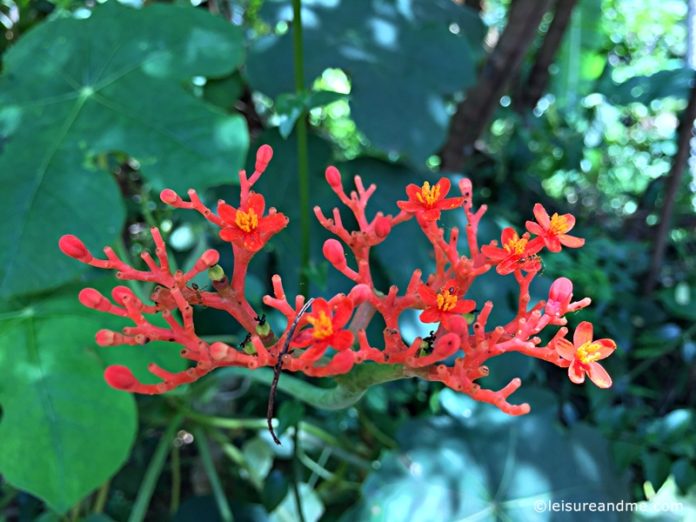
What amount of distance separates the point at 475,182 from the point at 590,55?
0.94 m

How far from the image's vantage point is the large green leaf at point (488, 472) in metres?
0.96

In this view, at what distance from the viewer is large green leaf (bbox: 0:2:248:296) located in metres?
0.85

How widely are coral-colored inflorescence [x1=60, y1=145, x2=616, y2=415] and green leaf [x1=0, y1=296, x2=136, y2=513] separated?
43 cm

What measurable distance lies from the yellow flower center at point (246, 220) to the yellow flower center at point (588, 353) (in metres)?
0.23

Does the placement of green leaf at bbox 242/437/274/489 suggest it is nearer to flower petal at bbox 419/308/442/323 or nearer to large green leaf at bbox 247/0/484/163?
large green leaf at bbox 247/0/484/163

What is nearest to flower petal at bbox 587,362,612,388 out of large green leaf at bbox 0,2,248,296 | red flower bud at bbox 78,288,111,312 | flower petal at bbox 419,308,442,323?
flower petal at bbox 419,308,442,323

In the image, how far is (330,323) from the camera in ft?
1.27

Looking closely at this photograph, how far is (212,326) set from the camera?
3.46ft

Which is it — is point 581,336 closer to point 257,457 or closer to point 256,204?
point 256,204

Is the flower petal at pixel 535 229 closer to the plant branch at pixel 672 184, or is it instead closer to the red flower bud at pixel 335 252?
the red flower bud at pixel 335 252

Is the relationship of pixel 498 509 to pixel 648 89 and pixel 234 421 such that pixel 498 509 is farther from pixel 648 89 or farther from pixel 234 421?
pixel 648 89

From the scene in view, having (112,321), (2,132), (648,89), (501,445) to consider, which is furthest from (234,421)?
(648,89)

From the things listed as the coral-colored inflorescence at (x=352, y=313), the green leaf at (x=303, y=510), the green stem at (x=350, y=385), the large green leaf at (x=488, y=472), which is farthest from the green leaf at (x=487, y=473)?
the coral-colored inflorescence at (x=352, y=313)

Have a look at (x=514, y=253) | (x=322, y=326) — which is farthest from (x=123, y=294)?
(x=514, y=253)
